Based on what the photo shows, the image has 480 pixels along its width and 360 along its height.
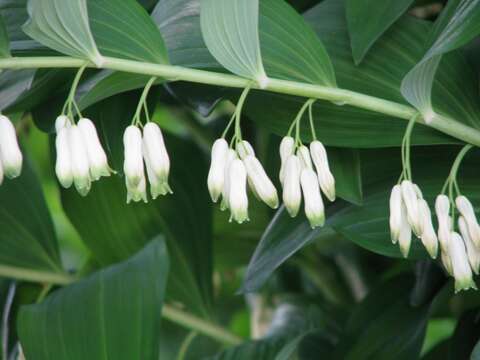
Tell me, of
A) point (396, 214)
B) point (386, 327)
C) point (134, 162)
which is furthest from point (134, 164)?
point (386, 327)

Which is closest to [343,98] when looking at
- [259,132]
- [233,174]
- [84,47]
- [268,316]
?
[233,174]

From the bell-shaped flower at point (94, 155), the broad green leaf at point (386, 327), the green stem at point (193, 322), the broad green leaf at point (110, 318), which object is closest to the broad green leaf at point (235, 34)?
the bell-shaped flower at point (94, 155)

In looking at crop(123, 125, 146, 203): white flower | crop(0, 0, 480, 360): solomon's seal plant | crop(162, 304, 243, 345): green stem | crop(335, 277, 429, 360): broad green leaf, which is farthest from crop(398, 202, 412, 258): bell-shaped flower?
crop(162, 304, 243, 345): green stem

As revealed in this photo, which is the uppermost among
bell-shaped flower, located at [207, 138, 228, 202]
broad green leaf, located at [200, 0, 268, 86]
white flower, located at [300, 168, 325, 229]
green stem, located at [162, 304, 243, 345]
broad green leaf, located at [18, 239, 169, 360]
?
broad green leaf, located at [200, 0, 268, 86]

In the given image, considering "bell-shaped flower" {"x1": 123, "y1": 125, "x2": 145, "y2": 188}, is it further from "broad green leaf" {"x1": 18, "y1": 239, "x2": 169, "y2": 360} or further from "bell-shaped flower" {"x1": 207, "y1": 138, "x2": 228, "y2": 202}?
"broad green leaf" {"x1": 18, "y1": 239, "x2": 169, "y2": 360}

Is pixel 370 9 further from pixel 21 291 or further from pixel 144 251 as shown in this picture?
pixel 21 291

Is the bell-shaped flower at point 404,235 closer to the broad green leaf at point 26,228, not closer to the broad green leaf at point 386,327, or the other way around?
the broad green leaf at point 386,327
